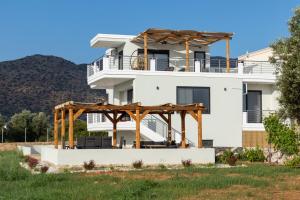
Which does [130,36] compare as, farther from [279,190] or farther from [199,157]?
[279,190]

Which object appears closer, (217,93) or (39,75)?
(217,93)

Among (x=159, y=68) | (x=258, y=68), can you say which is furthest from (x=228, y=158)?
(x=258, y=68)

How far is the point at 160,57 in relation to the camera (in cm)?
3581

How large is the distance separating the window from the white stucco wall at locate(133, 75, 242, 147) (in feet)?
0.77

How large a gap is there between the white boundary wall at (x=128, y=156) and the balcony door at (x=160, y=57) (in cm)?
928

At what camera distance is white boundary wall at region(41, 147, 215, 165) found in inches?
970

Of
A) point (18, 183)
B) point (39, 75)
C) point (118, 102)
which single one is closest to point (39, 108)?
point (39, 75)

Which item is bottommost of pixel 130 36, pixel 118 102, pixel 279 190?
pixel 279 190

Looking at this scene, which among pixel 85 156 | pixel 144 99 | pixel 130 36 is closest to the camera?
pixel 85 156

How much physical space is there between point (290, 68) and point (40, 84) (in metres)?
103

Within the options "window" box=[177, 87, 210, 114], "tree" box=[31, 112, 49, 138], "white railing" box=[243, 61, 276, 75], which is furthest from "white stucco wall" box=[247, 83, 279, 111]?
"tree" box=[31, 112, 49, 138]

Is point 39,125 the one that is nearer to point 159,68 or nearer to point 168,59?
point 168,59

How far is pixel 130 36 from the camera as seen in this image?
35.7m

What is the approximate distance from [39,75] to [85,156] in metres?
101
